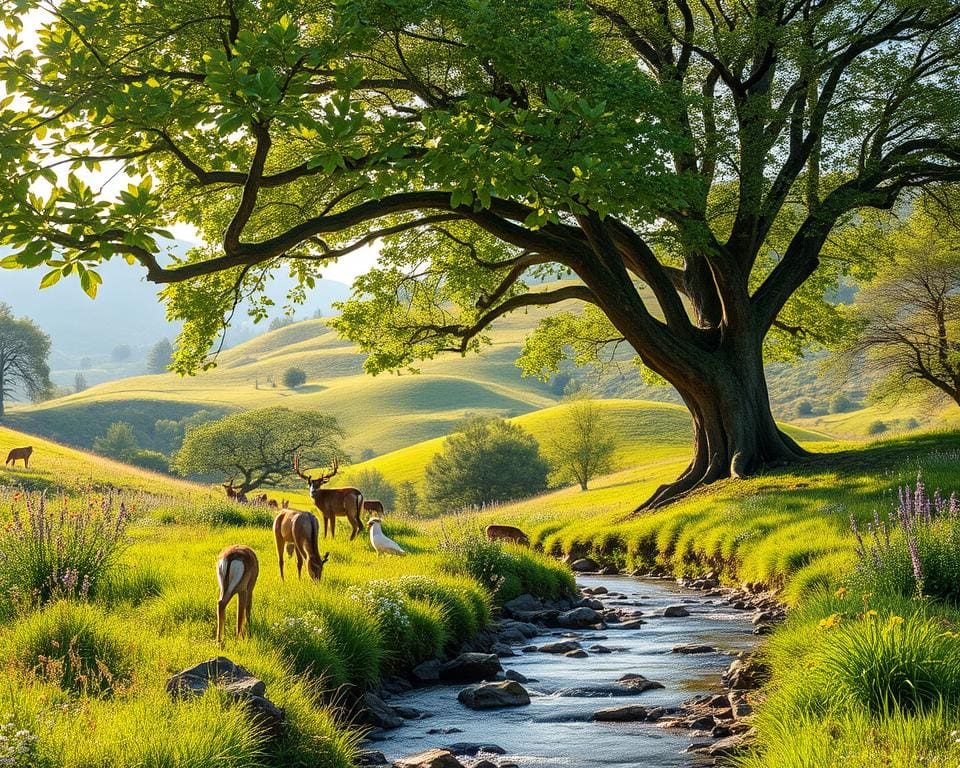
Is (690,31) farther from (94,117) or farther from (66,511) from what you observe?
(66,511)

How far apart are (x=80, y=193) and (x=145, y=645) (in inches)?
200

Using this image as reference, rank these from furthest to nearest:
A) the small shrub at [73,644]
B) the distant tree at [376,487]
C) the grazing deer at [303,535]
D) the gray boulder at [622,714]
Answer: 1. the distant tree at [376,487]
2. the grazing deer at [303,535]
3. the gray boulder at [622,714]
4. the small shrub at [73,644]

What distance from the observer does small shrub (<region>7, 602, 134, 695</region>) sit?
7586 mm

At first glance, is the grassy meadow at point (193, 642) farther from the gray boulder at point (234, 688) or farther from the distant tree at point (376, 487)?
the distant tree at point (376, 487)

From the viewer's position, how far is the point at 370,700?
10.2 meters

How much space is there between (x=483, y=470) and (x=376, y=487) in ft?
80.0

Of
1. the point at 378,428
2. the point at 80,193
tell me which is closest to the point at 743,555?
the point at 80,193

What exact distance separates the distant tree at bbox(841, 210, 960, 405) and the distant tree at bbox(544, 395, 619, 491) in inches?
1337

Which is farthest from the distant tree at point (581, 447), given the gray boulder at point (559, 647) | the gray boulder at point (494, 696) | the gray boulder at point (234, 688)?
the gray boulder at point (234, 688)

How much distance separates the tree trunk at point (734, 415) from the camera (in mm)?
26031

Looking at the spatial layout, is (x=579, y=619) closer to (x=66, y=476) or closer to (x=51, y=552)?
(x=51, y=552)

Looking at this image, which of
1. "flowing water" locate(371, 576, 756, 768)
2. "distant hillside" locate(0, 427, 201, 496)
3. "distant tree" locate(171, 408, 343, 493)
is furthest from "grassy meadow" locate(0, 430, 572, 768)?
"distant tree" locate(171, 408, 343, 493)

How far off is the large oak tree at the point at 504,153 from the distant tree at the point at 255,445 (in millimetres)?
49614

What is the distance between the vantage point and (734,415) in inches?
1038
